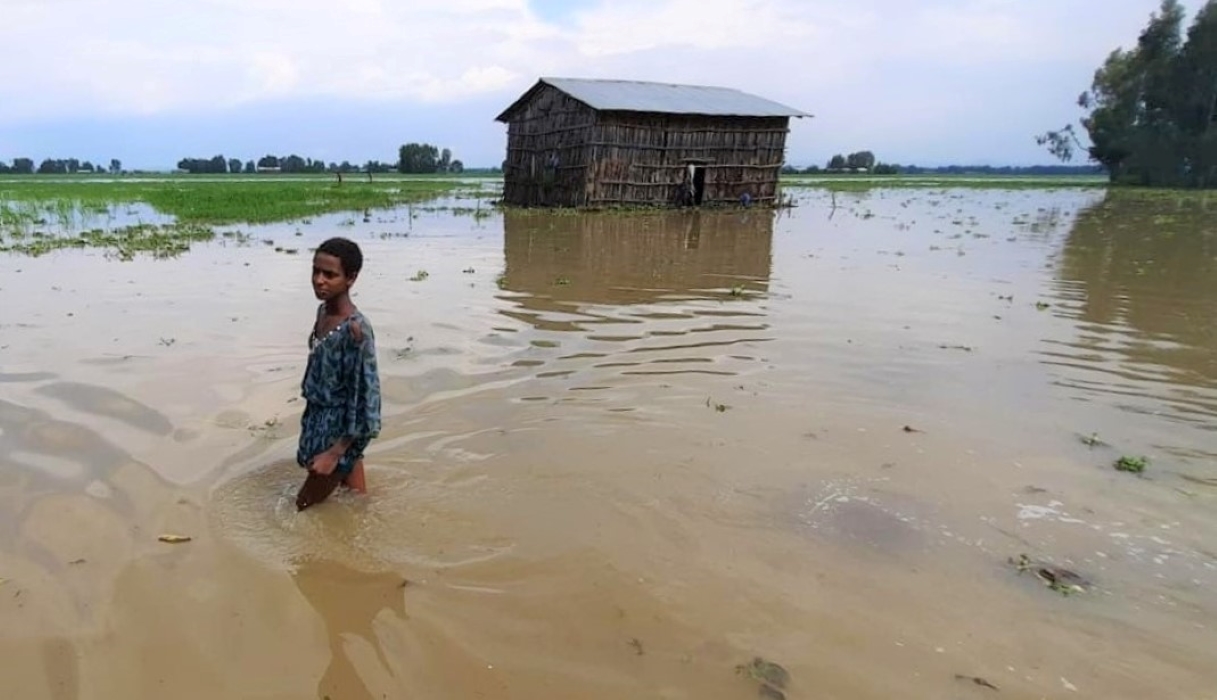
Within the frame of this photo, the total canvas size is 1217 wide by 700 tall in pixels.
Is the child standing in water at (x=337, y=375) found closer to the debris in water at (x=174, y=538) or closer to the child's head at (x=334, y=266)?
the child's head at (x=334, y=266)

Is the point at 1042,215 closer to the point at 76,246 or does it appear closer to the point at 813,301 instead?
the point at 813,301

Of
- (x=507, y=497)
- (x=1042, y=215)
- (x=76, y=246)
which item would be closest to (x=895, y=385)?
(x=507, y=497)

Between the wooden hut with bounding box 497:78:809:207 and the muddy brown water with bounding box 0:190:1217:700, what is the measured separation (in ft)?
56.5

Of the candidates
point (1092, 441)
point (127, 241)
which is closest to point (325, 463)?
point (1092, 441)

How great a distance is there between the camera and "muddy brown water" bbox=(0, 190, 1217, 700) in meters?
2.61

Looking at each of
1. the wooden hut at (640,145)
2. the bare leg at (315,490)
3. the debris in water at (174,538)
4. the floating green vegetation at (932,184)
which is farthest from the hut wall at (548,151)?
the floating green vegetation at (932,184)

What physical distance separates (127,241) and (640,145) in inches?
618

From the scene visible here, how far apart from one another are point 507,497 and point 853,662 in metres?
1.91

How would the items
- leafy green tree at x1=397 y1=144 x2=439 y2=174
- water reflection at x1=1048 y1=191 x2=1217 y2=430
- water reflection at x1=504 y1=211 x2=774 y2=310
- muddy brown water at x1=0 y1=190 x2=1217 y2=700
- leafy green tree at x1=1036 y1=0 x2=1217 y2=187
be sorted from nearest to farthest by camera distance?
muddy brown water at x1=0 y1=190 x2=1217 y2=700
water reflection at x1=1048 y1=191 x2=1217 y2=430
water reflection at x1=504 y1=211 x2=774 y2=310
leafy green tree at x1=1036 y1=0 x2=1217 y2=187
leafy green tree at x1=397 y1=144 x2=439 y2=174

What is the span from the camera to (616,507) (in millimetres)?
3811

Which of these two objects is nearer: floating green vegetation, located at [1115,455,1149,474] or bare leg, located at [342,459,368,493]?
bare leg, located at [342,459,368,493]

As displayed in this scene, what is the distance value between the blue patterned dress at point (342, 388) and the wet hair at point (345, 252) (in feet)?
0.65

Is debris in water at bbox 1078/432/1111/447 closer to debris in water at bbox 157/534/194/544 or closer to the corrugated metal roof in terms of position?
debris in water at bbox 157/534/194/544

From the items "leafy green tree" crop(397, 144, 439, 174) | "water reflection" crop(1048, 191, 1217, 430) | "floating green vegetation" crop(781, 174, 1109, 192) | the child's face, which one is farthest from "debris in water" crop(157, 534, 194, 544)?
"leafy green tree" crop(397, 144, 439, 174)
